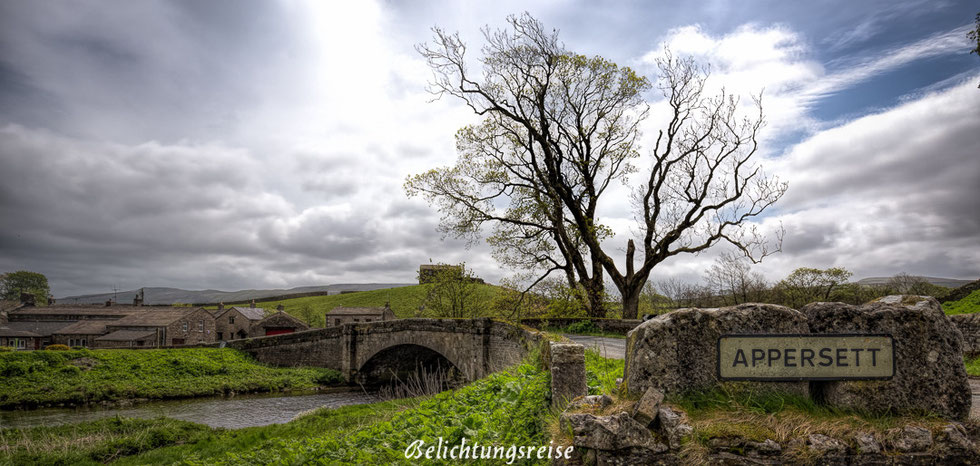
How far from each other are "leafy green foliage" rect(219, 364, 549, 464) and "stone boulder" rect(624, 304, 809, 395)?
51.2 inches

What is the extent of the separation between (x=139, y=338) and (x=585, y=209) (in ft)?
136

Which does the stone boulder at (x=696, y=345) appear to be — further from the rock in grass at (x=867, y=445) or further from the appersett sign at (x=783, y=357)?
the rock in grass at (x=867, y=445)

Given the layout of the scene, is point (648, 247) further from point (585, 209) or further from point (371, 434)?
point (371, 434)

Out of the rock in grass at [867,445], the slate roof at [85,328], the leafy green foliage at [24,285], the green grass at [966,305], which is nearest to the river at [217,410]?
the rock in grass at [867,445]

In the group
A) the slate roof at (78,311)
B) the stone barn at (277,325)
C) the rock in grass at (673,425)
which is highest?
the rock in grass at (673,425)

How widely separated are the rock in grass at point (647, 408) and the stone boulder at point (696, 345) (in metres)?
0.21

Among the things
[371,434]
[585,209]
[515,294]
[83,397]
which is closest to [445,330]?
[515,294]

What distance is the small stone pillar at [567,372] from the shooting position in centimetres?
539

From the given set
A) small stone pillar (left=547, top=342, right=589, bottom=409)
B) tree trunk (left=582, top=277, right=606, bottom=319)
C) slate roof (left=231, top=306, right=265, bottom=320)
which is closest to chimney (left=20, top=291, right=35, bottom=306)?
slate roof (left=231, top=306, right=265, bottom=320)

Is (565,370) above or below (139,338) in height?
above

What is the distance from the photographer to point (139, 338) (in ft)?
140

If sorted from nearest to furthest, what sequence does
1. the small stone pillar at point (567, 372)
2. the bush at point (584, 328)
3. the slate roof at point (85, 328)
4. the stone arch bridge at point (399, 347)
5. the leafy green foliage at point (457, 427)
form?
the small stone pillar at point (567, 372) < the leafy green foliage at point (457, 427) < the stone arch bridge at point (399, 347) < the bush at point (584, 328) < the slate roof at point (85, 328)

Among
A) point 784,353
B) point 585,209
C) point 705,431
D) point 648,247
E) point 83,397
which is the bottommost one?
point 83,397

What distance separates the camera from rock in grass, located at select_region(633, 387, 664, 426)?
13.0ft
